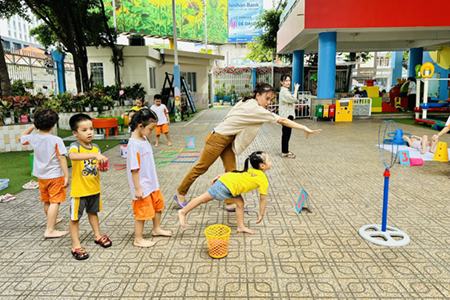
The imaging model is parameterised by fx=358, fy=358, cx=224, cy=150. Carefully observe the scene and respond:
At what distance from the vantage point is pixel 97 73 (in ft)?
59.7

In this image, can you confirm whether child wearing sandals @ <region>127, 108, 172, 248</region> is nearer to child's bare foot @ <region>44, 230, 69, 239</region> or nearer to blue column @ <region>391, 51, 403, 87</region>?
child's bare foot @ <region>44, 230, 69, 239</region>

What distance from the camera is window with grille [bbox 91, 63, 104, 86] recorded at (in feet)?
59.5

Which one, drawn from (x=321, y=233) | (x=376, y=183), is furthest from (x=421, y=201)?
(x=321, y=233)

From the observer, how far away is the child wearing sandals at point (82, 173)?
11.2ft

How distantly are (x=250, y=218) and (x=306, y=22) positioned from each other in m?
11.7

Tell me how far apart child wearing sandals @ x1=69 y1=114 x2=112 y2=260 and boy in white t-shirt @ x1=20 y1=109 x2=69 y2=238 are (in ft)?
1.72

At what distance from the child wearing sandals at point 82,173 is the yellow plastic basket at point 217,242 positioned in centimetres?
122

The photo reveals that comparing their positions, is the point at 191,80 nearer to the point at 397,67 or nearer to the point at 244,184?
the point at 397,67

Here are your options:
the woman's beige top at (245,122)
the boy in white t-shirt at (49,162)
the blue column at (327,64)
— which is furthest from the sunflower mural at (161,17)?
the woman's beige top at (245,122)

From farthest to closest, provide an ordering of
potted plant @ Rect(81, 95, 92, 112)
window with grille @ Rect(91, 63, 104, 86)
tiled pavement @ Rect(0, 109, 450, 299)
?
1. window with grille @ Rect(91, 63, 104, 86)
2. potted plant @ Rect(81, 95, 92, 112)
3. tiled pavement @ Rect(0, 109, 450, 299)

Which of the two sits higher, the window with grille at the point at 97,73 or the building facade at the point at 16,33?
the building facade at the point at 16,33

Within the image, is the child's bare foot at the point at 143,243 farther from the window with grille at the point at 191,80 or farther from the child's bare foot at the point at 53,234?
the window with grille at the point at 191,80

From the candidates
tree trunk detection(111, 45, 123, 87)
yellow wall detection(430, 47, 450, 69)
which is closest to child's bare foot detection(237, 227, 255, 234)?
tree trunk detection(111, 45, 123, 87)

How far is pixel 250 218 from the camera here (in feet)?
14.9
